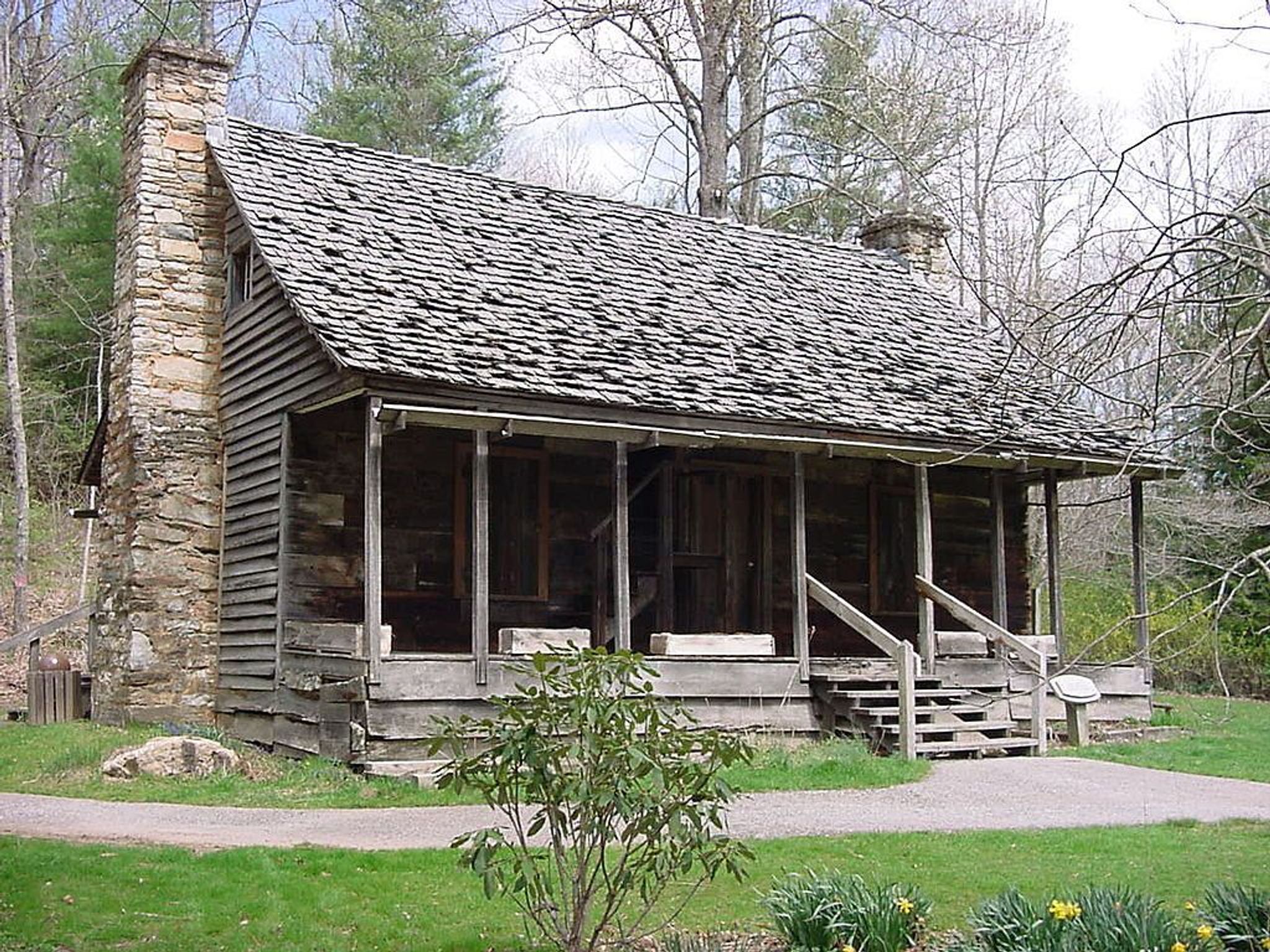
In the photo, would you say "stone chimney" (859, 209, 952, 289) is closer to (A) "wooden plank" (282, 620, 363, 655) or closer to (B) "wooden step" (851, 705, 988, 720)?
(B) "wooden step" (851, 705, 988, 720)

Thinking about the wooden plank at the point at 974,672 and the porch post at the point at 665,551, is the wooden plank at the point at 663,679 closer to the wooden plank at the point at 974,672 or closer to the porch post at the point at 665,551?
the wooden plank at the point at 974,672

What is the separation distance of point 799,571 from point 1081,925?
31.2 ft

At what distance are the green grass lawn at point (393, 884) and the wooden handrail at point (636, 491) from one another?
7.08 metres

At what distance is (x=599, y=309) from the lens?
16.4m

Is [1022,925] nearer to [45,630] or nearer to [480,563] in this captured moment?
[480,563]

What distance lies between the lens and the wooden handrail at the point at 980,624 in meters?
14.8

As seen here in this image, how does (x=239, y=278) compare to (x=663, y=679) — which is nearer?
(x=663, y=679)

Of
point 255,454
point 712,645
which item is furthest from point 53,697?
point 712,645

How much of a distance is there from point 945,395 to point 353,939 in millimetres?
12101

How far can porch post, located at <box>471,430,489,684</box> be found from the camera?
1349 cm

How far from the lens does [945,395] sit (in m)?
17.8

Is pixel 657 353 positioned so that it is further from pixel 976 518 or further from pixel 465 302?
pixel 976 518

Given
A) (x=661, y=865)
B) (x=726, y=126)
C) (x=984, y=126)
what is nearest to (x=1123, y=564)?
(x=984, y=126)

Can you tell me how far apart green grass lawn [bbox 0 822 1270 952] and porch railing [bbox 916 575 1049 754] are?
4537 millimetres
